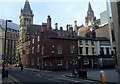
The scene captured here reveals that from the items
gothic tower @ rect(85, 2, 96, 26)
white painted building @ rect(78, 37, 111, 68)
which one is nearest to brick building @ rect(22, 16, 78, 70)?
white painted building @ rect(78, 37, 111, 68)

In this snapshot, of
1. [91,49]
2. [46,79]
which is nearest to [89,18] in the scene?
[91,49]

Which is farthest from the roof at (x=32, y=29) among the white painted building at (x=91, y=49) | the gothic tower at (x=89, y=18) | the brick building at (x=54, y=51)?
the gothic tower at (x=89, y=18)

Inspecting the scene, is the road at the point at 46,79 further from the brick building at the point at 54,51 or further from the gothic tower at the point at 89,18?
the gothic tower at the point at 89,18

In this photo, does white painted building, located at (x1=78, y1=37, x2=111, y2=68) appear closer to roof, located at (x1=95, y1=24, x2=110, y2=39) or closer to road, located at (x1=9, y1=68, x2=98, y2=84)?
roof, located at (x1=95, y1=24, x2=110, y2=39)

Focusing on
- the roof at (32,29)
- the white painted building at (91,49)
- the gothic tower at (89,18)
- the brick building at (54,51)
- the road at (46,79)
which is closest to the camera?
the road at (46,79)

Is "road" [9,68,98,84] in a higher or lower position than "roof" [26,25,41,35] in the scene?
lower

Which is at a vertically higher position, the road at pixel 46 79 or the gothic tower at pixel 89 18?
the gothic tower at pixel 89 18

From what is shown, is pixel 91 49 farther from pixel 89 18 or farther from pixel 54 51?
pixel 89 18

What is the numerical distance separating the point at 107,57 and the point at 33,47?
815 inches

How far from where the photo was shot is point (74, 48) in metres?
50.3

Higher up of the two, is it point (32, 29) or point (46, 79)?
point (32, 29)

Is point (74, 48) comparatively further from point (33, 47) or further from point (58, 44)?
point (33, 47)

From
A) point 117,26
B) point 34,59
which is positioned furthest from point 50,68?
point 117,26

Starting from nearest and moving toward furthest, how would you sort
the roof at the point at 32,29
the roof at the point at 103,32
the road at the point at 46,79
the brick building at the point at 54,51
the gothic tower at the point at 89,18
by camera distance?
the road at the point at 46,79 < the brick building at the point at 54,51 < the roof at the point at 103,32 < the roof at the point at 32,29 < the gothic tower at the point at 89,18
